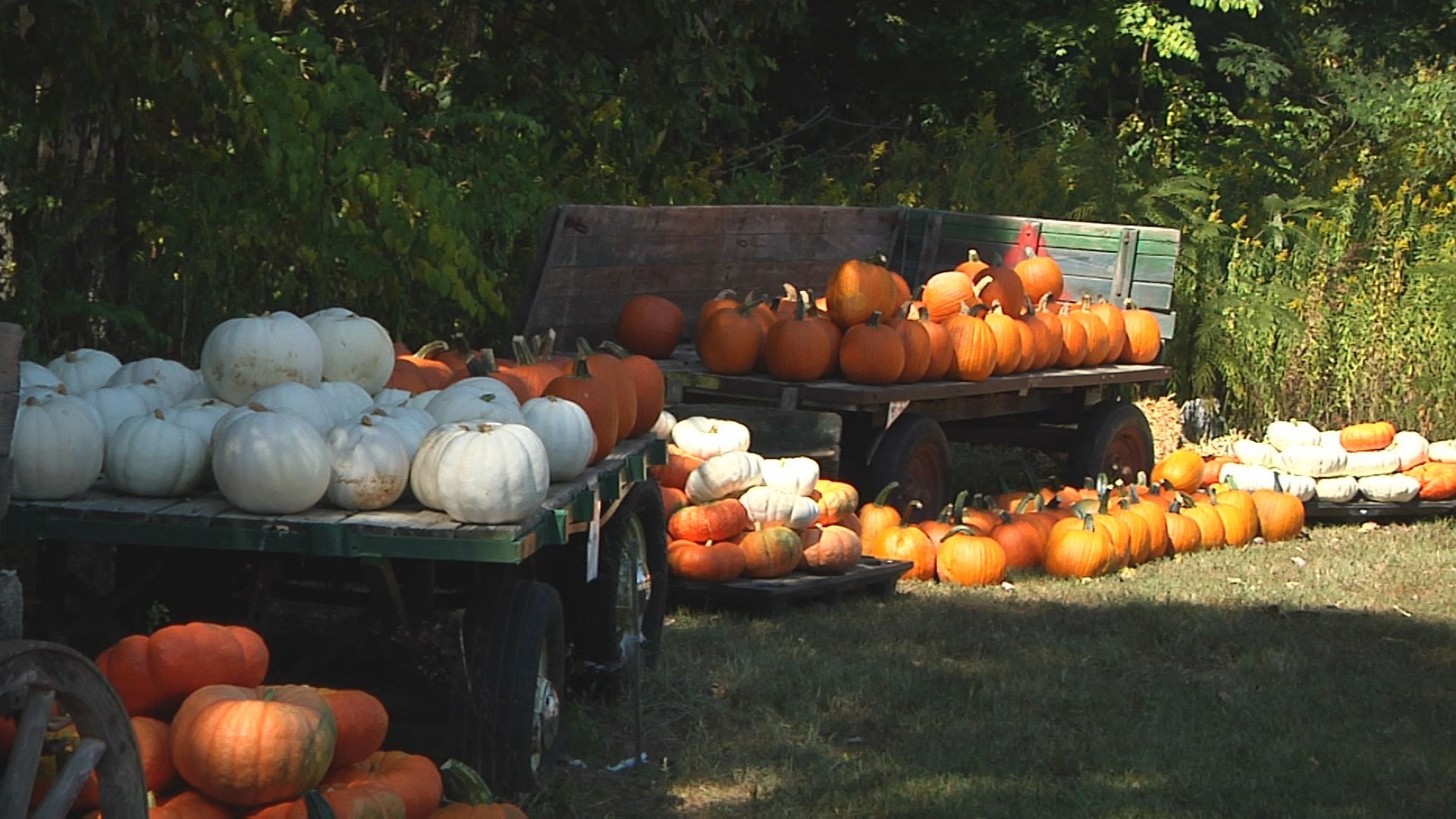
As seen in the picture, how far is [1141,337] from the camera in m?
9.33

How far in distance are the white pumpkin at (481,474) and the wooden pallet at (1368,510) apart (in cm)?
582

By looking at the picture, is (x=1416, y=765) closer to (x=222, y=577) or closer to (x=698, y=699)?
(x=698, y=699)

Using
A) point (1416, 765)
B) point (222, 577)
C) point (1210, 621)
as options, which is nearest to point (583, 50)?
point (1210, 621)

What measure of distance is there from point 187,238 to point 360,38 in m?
3.33

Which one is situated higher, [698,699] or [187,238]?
[187,238]

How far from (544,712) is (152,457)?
1.07 meters

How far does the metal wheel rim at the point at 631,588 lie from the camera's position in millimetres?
5023

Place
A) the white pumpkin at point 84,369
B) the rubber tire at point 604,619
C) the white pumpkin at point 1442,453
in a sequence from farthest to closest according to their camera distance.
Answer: the white pumpkin at point 1442,453, the rubber tire at point 604,619, the white pumpkin at point 84,369

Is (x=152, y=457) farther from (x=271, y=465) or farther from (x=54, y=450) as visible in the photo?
(x=271, y=465)

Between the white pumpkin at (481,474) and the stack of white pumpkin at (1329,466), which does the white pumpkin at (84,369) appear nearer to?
the white pumpkin at (481,474)

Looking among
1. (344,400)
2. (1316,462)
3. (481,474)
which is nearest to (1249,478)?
(1316,462)

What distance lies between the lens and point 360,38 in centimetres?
937

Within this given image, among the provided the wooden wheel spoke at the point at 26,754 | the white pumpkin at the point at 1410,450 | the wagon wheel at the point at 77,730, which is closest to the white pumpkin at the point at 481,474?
the wagon wheel at the point at 77,730

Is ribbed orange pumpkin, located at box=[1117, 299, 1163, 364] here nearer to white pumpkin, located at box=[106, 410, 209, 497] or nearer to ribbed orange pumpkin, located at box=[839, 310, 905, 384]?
ribbed orange pumpkin, located at box=[839, 310, 905, 384]
